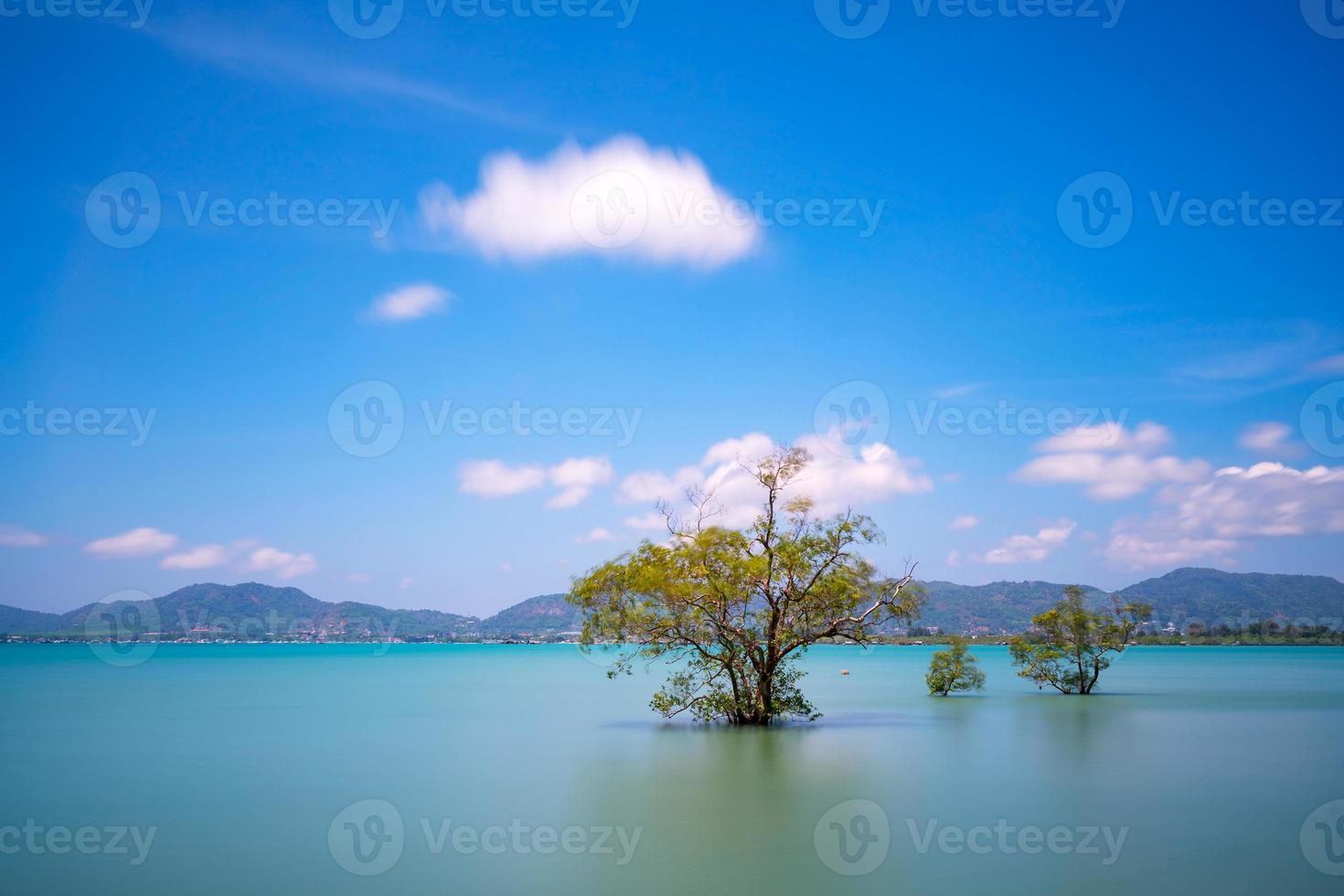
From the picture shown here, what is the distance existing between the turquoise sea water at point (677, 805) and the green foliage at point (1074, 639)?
17.7ft

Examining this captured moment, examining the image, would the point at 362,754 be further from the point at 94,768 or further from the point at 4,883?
the point at 4,883

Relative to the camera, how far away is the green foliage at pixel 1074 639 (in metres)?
39.7

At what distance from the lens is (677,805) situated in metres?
17.0

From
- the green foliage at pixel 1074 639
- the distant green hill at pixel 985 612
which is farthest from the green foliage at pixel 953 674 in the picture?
the distant green hill at pixel 985 612

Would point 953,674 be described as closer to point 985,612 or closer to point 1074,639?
point 1074,639

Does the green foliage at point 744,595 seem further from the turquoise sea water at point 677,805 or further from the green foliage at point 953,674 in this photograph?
the green foliage at point 953,674

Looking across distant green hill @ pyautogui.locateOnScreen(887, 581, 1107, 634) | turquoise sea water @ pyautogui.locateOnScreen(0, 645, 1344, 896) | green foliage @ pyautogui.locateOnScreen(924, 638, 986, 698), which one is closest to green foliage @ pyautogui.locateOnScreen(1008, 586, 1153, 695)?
green foliage @ pyautogui.locateOnScreen(924, 638, 986, 698)

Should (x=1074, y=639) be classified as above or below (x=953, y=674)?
above

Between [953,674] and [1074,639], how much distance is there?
224 inches

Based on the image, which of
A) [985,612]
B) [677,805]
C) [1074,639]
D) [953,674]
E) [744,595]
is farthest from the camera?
[985,612]

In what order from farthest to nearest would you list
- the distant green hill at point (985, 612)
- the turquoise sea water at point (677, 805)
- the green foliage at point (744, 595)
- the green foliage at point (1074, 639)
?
the distant green hill at point (985, 612), the green foliage at point (1074, 639), the green foliage at point (744, 595), the turquoise sea water at point (677, 805)

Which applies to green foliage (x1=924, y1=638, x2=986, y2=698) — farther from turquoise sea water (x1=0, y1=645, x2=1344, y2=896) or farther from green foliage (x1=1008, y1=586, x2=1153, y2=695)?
turquoise sea water (x1=0, y1=645, x2=1344, y2=896)

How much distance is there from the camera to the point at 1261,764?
22.0m

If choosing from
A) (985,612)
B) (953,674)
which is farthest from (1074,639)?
(985,612)
